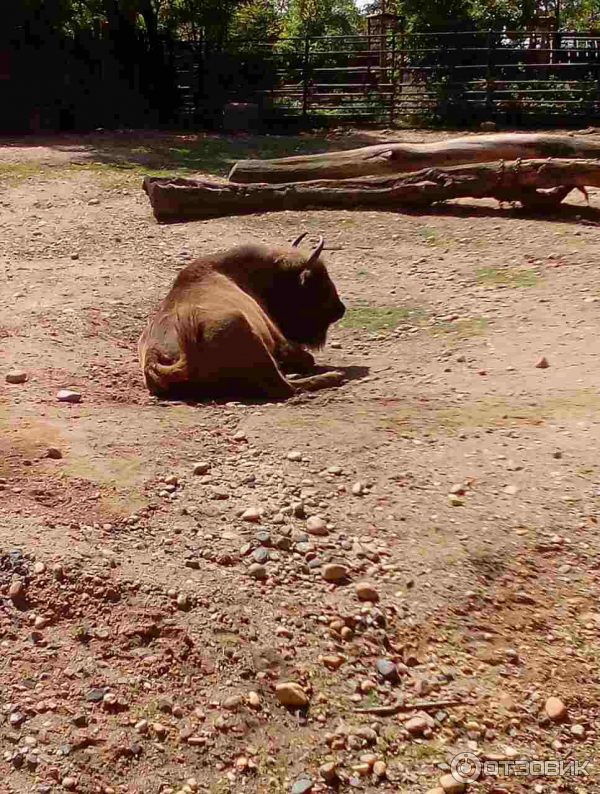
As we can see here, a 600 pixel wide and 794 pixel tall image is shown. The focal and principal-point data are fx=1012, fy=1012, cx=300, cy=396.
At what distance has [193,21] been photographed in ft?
74.5

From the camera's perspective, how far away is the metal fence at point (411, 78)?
2191cm

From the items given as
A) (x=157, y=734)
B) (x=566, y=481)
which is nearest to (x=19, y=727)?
(x=157, y=734)

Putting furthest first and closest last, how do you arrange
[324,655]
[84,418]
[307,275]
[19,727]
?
[307,275]
[84,418]
[324,655]
[19,727]

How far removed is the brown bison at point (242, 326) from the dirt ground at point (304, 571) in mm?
232

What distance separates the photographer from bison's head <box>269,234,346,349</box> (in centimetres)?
725

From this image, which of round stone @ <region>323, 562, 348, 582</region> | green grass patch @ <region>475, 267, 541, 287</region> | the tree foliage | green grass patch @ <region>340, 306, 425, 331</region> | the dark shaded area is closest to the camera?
round stone @ <region>323, 562, 348, 582</region>

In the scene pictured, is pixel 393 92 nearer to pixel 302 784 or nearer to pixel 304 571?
pixel 304 571

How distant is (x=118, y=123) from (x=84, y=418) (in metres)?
18.0

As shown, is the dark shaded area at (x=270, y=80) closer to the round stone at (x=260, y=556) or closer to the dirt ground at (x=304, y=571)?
the dirt ground at (x=304, y=571)

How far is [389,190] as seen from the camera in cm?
1129

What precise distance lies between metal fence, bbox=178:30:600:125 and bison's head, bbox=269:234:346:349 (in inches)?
632

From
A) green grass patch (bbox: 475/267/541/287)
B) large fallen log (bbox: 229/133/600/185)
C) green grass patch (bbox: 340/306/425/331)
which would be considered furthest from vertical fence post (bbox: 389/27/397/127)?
green grass patch (bbox: 340/306/425/331)

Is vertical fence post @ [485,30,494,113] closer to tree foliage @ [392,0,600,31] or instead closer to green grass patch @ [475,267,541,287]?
tree foliage @ [392,0,600,31]

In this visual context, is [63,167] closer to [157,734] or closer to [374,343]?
[374,343]
